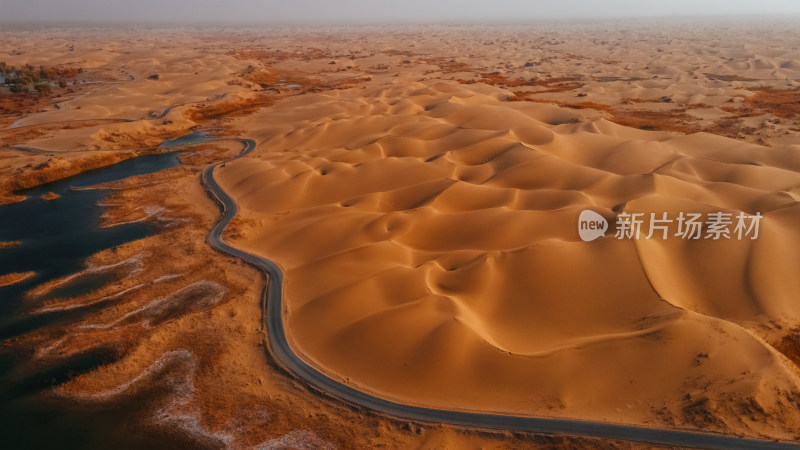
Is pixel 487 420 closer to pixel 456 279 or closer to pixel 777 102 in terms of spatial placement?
pixel 456 279

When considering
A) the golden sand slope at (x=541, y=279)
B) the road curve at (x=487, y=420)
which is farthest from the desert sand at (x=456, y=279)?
the road curve at (x=487, y=420)

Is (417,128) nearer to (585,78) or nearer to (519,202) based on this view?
(519,202)

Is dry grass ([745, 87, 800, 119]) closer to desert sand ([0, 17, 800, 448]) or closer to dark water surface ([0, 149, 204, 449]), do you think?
desert sand ([0, 17, 800, 448])

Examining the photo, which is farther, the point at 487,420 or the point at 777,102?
the point at 777,102

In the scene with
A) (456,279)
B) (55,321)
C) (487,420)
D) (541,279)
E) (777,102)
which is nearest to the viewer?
(487,420)

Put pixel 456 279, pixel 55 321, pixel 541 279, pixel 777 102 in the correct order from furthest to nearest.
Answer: pixel 777 102
pixel 456 279
pixel 55 321
pixel 541 279

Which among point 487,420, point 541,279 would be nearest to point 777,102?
point 541,279

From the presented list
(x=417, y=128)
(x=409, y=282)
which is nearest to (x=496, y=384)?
(x=409, y=282)
